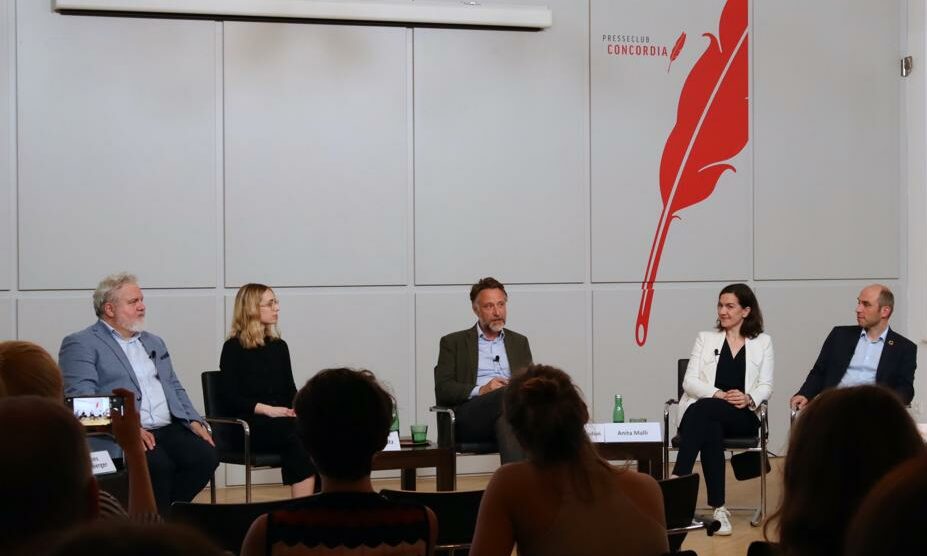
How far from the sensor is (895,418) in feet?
5.83

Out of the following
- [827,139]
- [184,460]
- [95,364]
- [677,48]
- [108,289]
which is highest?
[677,48]

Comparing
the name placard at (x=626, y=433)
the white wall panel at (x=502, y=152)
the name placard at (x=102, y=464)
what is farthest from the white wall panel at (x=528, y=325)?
the name placard at (x=102, y=464)

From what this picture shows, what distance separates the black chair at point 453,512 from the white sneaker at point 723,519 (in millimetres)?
2831

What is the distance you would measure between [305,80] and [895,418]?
5.95 m

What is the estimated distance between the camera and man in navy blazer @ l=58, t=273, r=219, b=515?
5.35m

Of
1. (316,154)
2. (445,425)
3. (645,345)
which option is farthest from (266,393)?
(645,345)

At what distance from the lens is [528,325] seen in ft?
25.2

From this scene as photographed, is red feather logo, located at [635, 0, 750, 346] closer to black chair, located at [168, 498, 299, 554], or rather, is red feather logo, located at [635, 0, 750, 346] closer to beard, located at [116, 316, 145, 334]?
beard, located at [116, 316, 145, 334]

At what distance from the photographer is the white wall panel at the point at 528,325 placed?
296 inches

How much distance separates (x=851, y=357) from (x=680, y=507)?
3.49 m

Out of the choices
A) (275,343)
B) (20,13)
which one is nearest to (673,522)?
(275,343)

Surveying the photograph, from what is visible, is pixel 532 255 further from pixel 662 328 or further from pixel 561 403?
pixel 561 403

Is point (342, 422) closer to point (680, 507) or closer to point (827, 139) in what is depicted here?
point (680, 507)

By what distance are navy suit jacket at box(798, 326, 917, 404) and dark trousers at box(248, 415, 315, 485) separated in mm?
2898
